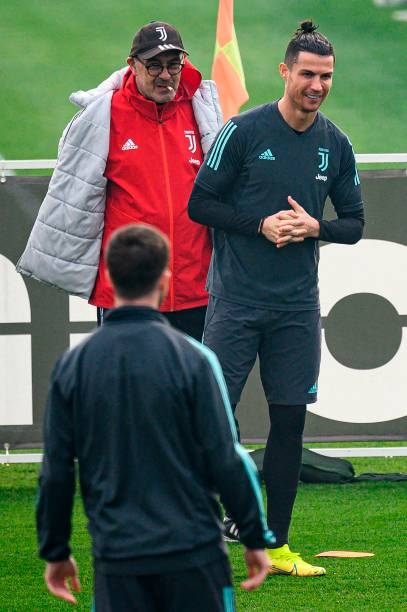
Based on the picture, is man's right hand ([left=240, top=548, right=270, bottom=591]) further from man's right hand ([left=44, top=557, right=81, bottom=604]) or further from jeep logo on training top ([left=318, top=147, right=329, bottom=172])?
jeep logo on training top ([left=318, top=147, right=329, bottom=172])

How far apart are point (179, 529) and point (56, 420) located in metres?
0.36

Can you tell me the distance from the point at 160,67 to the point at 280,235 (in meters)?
0.86

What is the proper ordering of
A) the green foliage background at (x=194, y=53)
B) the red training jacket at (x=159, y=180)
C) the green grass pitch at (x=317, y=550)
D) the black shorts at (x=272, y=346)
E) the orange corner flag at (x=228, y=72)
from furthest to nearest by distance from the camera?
the green foliage background at (x=194, y=53)
the orange corner flag at (x=228, y=72)
the red training jacket at (x=159, y=180)
the black shorts at (x=272, y=346)
the green grass pitch at (x=317, y=550)

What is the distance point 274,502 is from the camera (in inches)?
198

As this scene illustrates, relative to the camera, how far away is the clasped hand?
4828 mm

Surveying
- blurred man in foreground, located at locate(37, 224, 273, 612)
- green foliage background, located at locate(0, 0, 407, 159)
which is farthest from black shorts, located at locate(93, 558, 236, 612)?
green foliage background, located at locate(0, 0, 407, 159)

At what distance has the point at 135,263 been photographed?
9.75 feet

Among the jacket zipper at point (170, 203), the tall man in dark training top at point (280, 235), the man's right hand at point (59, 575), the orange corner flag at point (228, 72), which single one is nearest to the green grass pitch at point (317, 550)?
the tall man in dark training top at point (280, 235)

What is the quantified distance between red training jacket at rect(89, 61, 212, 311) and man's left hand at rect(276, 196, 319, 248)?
0.57 m

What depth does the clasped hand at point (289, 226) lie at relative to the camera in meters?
4.83

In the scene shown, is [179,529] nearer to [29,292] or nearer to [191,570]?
[191,570]

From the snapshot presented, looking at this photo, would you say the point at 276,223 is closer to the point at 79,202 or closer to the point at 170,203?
the point at 170,203

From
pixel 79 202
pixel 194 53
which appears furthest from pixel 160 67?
pixel 194 53

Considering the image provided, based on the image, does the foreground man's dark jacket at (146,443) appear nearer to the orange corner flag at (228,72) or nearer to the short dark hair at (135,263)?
the short dark hair at (135,263)
